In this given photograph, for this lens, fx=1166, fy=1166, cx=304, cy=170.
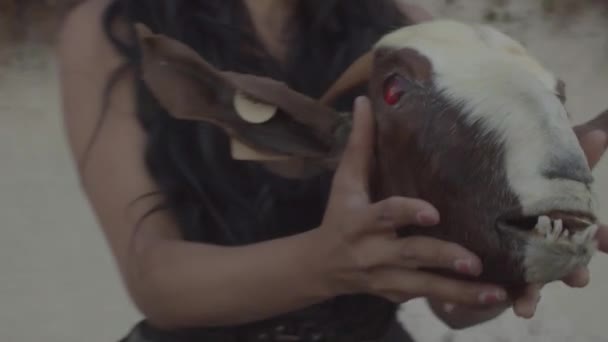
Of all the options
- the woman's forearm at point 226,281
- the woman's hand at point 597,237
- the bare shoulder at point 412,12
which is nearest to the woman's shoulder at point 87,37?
the woman's forearm at point 226,281

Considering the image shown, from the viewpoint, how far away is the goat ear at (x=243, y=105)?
935mm

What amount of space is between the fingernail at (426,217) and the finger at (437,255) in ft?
0.05

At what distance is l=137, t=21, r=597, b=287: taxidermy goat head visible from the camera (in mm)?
764

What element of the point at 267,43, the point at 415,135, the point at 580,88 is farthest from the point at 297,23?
the point at 580,88

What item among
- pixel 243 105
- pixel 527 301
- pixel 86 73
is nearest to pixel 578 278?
pixel 527 301

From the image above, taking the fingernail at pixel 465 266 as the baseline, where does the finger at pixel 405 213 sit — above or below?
above

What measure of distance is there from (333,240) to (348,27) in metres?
0.53

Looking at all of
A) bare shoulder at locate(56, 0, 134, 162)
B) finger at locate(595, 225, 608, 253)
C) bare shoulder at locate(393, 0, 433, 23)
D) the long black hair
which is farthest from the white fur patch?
bare shoulder at locate(393, 0, 433, 23)

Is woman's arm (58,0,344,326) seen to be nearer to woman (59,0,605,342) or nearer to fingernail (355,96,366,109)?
woman (59,0,605,342)

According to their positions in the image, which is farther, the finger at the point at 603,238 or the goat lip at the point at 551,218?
the finger at the point at 603,238

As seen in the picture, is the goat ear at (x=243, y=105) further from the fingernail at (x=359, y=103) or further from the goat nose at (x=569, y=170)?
the goat nose at (x=569, y=170)

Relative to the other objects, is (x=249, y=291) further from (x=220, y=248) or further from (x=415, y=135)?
(x=415, y=135)

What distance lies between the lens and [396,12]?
140cm

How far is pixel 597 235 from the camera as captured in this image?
0.87m
